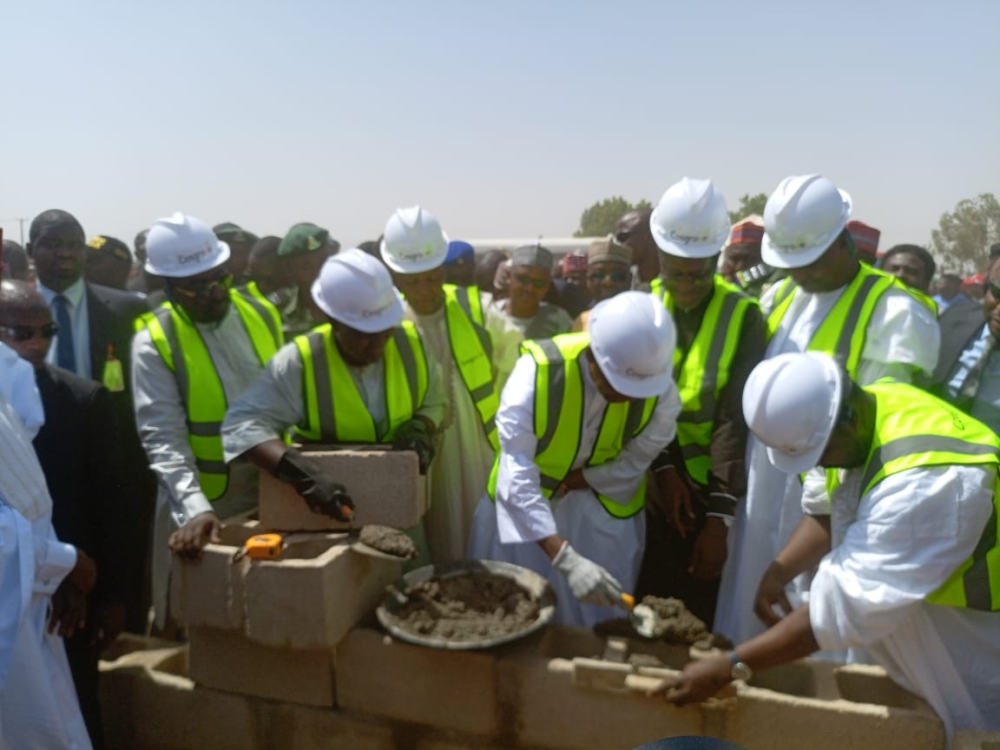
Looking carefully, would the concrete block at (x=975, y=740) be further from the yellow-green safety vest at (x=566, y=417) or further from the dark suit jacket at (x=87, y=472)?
the dark suit jacket at (x=87, y=472)

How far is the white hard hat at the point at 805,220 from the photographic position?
309 cm

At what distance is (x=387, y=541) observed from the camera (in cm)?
283

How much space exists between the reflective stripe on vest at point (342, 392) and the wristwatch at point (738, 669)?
63.6 inches

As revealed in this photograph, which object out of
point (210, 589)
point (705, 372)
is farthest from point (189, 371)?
point (705, 372)

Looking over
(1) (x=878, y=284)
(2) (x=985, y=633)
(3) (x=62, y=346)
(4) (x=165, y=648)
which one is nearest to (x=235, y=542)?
(4) (x=165, y=648)

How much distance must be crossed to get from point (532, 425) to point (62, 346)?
2565mm

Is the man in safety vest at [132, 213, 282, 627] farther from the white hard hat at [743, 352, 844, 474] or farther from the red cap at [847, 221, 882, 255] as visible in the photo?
the red cap at [847, 221, 882, 255]

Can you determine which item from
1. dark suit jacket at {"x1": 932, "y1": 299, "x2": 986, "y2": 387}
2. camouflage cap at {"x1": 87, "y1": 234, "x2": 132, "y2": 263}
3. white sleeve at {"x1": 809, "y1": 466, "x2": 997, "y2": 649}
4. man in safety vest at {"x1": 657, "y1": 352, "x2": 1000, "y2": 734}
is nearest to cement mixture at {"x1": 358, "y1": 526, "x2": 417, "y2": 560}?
man in safety vest at {"x1": 657, "y1": 352, "x2": 1000, "y2": 734}

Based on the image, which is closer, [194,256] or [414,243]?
[194,256]

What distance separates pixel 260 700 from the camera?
284cm

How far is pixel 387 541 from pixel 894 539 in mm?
Answer: 1652

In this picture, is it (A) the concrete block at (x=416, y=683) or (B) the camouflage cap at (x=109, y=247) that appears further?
(B) the camouflage cap at (x=109, y=247)

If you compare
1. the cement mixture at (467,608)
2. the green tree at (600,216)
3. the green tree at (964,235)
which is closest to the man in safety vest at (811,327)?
the cement mixture at (467,608)

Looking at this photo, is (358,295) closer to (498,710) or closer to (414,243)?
(414,243)
